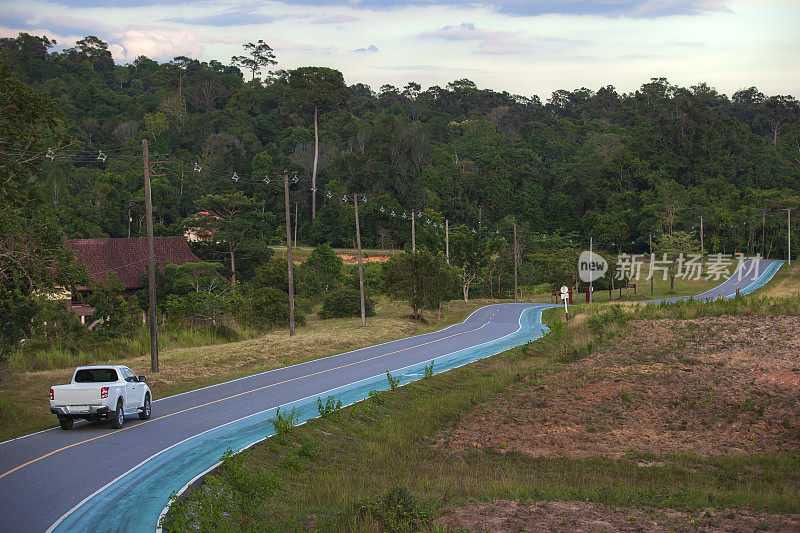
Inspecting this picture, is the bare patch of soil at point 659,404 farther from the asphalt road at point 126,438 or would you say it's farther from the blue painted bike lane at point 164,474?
the asphalt road at point 126,438

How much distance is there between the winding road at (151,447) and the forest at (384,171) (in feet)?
156

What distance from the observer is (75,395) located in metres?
17.9

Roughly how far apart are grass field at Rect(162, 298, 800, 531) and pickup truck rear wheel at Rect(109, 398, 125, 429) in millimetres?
4183

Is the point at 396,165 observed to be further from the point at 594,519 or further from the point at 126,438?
the point at 594,519

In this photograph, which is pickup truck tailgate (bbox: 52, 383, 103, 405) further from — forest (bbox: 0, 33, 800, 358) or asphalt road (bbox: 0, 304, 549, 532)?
forest (bbox: 0, 33, 800, 358)

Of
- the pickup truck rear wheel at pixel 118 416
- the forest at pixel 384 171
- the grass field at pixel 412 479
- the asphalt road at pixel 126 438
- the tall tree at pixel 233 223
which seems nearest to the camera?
the grass field at pixel 412 479

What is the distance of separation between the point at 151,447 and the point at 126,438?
1.30m

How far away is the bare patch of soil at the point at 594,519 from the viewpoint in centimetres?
1105

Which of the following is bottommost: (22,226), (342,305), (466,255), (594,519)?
(342,305)

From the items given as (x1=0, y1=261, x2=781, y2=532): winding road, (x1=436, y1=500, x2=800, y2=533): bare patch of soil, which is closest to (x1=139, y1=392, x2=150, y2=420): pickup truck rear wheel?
(x1=0, y1=261, x2=781, y2=532): winding road

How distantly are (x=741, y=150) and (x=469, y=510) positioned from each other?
129 metres

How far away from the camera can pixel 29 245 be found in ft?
75.3

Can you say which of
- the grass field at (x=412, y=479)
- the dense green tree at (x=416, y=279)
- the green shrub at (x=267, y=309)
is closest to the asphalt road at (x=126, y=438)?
the grass field at (x=412, y=479)

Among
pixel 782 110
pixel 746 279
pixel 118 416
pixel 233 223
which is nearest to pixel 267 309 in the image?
pixel 118 416
